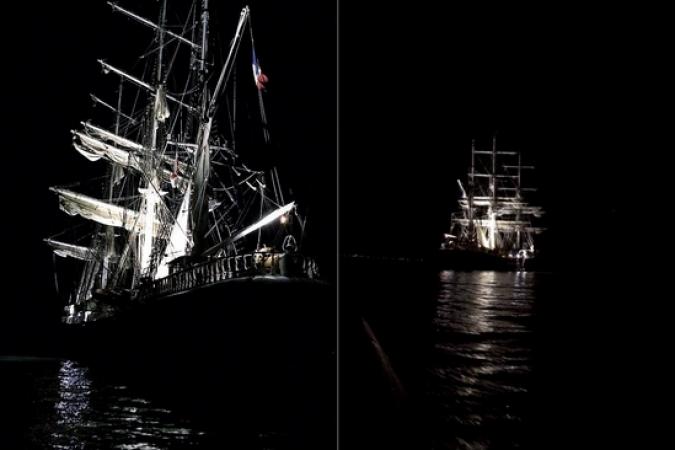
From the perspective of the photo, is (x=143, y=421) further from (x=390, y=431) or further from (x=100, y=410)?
(x=390, y=431)

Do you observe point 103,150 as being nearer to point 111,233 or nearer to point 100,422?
point 111,233

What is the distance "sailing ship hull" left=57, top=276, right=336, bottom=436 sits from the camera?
12742 mm

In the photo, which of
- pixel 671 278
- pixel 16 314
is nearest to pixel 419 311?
pixel 671 278

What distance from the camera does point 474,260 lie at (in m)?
90.9

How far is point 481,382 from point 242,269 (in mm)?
8394

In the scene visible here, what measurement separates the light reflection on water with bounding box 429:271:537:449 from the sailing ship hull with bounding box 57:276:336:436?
2.61 metres

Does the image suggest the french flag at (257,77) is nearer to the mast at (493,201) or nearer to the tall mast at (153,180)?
the tall mast at (153,180)

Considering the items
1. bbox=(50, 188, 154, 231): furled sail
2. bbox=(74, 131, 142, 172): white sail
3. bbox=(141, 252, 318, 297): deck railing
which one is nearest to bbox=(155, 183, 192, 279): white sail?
bbox=(141, 252, 318, 297): deck railing

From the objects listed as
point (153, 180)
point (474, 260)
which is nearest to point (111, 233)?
point (153, 180)

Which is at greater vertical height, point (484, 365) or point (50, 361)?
point (484, 365)

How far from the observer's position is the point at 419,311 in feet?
75.9

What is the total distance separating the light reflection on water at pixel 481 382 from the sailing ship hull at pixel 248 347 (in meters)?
2.61

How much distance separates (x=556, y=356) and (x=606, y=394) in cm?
374

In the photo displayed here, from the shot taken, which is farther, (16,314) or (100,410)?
(16,314)
